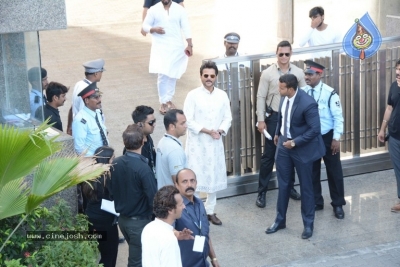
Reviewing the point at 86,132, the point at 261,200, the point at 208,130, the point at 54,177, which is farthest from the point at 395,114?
the point at 54,177

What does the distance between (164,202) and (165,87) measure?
6049 mm

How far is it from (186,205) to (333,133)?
3.18m

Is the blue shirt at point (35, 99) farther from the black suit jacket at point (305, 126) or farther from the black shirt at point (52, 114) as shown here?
the black suit jacket at point (305, 126)

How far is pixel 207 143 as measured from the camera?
9.32m

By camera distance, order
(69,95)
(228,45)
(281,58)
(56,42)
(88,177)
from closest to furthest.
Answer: (88,177), (281,58), (228,45), (69,95), (56,42)

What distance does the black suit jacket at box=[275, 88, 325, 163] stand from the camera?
8.83 meters

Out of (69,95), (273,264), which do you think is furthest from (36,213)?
(69,95)

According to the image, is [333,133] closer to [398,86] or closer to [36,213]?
[398,86]

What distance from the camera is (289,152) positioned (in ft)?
29.8

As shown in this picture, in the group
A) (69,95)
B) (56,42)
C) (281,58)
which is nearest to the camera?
(281,58)

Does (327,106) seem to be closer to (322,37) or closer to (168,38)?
(322,37)

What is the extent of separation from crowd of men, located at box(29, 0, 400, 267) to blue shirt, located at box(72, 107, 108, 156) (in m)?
0.01

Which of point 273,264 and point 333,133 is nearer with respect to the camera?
point 273,264

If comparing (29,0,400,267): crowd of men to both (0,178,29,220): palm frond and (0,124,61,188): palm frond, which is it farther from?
(0,124,61,188): palm frond
